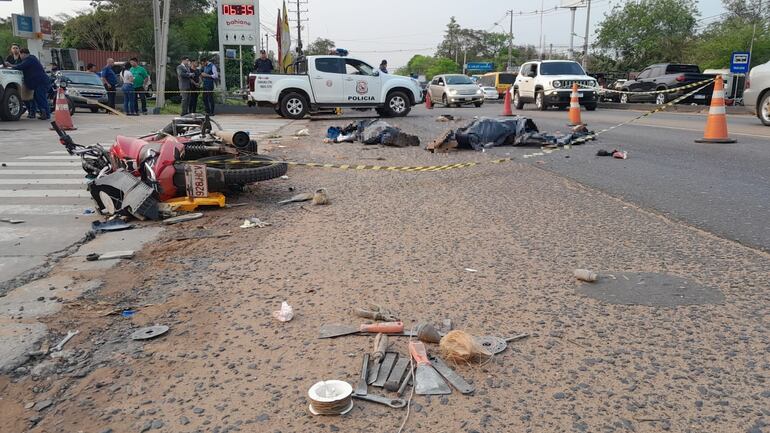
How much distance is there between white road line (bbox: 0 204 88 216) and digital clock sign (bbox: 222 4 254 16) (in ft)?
84.7

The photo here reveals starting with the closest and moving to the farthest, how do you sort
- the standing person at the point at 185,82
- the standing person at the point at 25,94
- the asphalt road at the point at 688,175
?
the asphalt road at the point at 688,175, the standing person at the point at 25,94, the standing person at the point at 185,82

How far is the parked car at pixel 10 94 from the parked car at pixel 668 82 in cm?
2094

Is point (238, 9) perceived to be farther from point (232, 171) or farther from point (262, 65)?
point (232, 171)

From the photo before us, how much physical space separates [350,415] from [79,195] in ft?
19.2

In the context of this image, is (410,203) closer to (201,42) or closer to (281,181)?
(281,181)

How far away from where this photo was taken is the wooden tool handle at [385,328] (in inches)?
118

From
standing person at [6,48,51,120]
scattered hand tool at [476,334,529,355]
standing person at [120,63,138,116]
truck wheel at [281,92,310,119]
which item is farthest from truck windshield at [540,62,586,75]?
scattered hand tool at [476,334,529,355]

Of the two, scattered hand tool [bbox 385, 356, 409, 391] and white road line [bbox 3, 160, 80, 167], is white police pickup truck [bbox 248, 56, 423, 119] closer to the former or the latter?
white road line [bbox 3, 160, 80, 167]

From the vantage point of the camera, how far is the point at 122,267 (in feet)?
14.1

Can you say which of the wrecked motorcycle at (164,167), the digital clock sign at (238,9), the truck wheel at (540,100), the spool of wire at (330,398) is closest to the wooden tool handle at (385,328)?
the spool of wire at (330,398)

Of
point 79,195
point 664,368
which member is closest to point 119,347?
point 664,368

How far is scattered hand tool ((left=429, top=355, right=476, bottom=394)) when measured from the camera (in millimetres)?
2480

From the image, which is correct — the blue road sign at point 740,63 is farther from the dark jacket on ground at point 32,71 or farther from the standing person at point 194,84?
the dark jacket on ground at point 32,71

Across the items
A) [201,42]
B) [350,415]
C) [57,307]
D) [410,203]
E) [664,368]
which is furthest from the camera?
[201,42]
